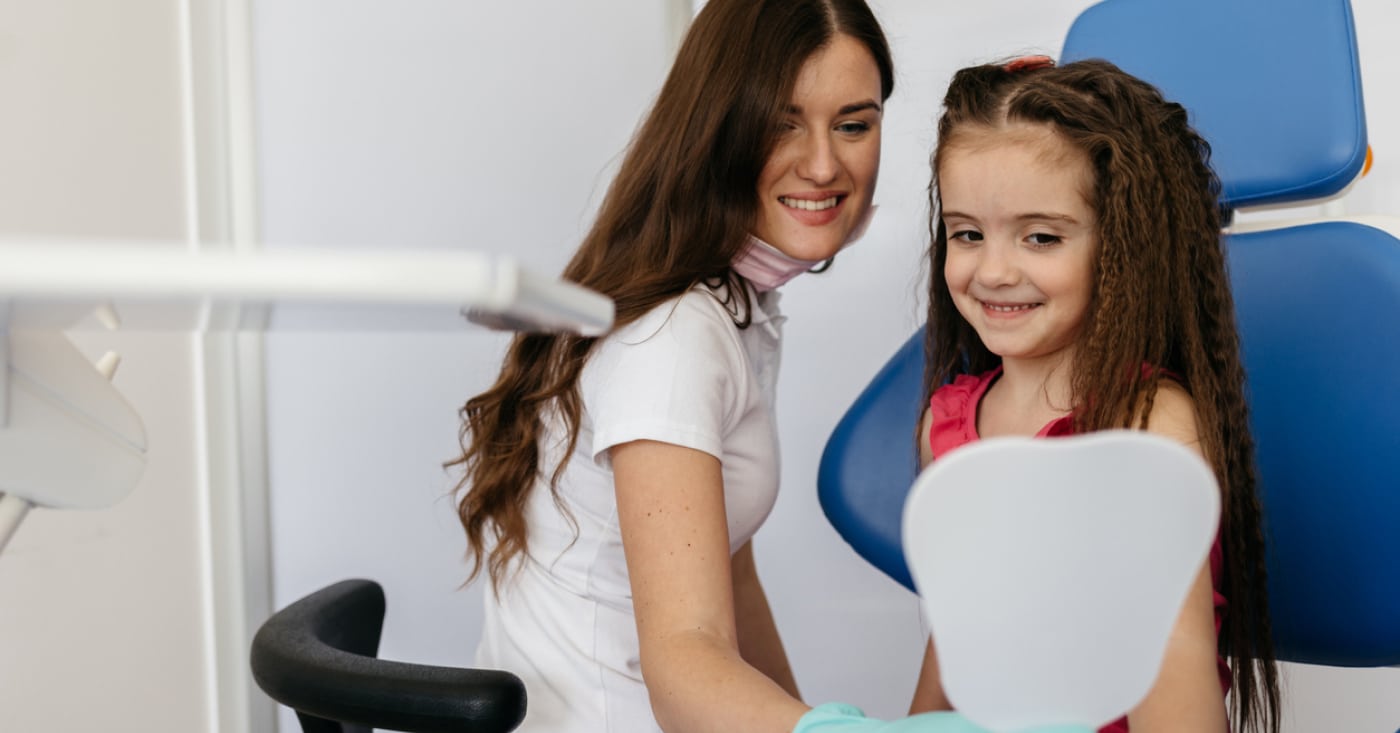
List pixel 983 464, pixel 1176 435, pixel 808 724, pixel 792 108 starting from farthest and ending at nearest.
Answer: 1. pixel 792 108
2. pixel 1176 435
3. pixel 808 724
4. pixel 983 464

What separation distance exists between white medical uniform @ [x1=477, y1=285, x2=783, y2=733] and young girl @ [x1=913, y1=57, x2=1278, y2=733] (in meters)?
0.23

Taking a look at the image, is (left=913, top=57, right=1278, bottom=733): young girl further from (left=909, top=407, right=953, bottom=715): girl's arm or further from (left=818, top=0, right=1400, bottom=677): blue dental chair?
(left=909, top=407, right=953, bottom=715): girl's arm

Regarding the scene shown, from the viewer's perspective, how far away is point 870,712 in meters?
1.96

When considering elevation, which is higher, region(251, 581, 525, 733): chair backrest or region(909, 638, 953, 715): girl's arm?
region(251, 581, 525, 733): chair backrest

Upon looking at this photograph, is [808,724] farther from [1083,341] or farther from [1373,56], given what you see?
[1373,56]

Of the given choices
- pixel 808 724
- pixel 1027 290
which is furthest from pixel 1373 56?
pixel 808 724

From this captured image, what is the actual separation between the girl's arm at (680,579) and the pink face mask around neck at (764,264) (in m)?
0.26

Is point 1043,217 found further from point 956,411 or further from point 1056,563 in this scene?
point 1056,563

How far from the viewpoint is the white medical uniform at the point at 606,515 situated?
1076 mm

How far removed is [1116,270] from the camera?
1.02 meters

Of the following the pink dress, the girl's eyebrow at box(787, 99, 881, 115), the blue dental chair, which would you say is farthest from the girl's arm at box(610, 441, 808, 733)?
the blue dental chair

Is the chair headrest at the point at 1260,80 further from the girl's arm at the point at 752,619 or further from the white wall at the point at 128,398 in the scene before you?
the white wall at the point at 128,398

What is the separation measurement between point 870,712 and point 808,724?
1.32 m

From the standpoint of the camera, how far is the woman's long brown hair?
1.16m
